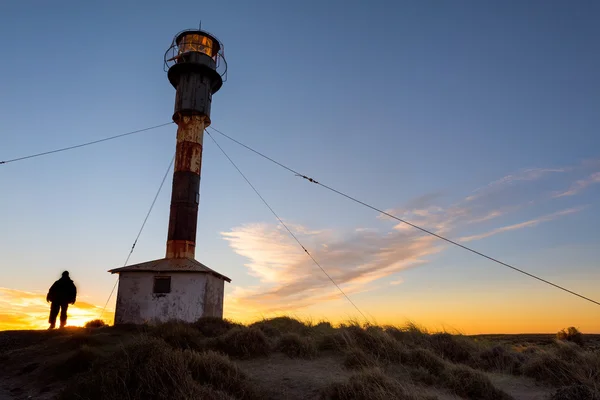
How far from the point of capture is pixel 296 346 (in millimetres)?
11922

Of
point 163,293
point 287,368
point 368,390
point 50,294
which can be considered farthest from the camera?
point 163,293

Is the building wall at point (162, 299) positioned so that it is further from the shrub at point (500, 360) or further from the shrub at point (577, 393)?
the shrub at point (577, 393)

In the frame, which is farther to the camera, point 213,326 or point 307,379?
point 213,326

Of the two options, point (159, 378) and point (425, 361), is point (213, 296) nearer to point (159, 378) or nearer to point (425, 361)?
point (425, 361)

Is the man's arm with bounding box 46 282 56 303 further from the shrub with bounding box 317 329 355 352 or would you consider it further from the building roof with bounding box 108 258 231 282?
the shrub with bounding box 317 329 355 352

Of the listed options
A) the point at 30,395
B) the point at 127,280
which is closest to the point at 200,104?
the point at 127,280

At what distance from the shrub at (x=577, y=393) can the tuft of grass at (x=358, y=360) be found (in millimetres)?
3928

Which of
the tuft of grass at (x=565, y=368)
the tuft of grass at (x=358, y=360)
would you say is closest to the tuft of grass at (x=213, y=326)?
the tuft of grass at (x=358, y=360)

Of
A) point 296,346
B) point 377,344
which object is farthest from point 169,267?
point 377,344

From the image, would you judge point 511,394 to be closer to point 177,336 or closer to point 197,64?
point 177,336

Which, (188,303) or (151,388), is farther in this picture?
(188,303)

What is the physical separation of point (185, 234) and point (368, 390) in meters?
15.6

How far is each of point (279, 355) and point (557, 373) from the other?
7.48 meters

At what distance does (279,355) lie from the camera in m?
11.8
